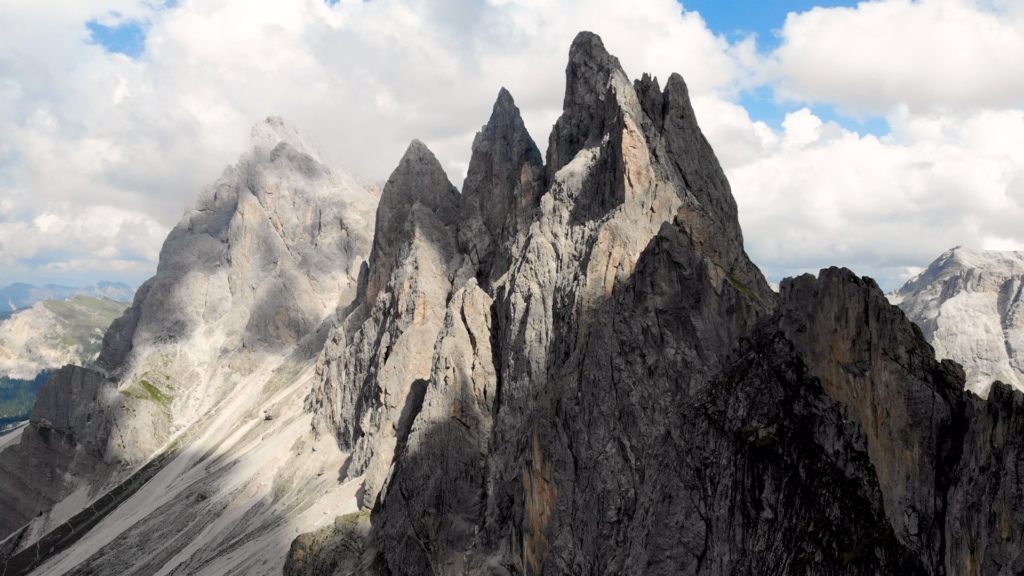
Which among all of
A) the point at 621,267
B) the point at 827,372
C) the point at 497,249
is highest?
the point at 497,249

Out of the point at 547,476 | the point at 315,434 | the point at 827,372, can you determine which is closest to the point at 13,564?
the point at 315,434

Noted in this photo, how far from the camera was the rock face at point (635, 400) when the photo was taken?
33.8m

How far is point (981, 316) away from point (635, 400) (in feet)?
444

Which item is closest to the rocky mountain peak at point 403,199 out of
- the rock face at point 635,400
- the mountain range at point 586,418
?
the mountain range at point 586,418

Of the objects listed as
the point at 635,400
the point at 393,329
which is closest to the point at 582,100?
the point at 393,329

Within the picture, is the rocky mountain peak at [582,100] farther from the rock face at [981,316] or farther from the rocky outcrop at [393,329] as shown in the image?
the rock face at [981,316]

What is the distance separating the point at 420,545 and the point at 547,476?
79.9ft

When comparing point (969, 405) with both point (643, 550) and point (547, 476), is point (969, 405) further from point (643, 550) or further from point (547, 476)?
point (547, 476)

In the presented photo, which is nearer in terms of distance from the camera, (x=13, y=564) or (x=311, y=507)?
(x=311, y=507)

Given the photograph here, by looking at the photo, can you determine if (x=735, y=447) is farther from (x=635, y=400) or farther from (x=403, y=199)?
(x=403, y=199)

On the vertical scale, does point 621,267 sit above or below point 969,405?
above

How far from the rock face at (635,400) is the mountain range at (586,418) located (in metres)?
0.18

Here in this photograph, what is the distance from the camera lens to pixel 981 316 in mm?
161750

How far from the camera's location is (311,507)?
10800cm
